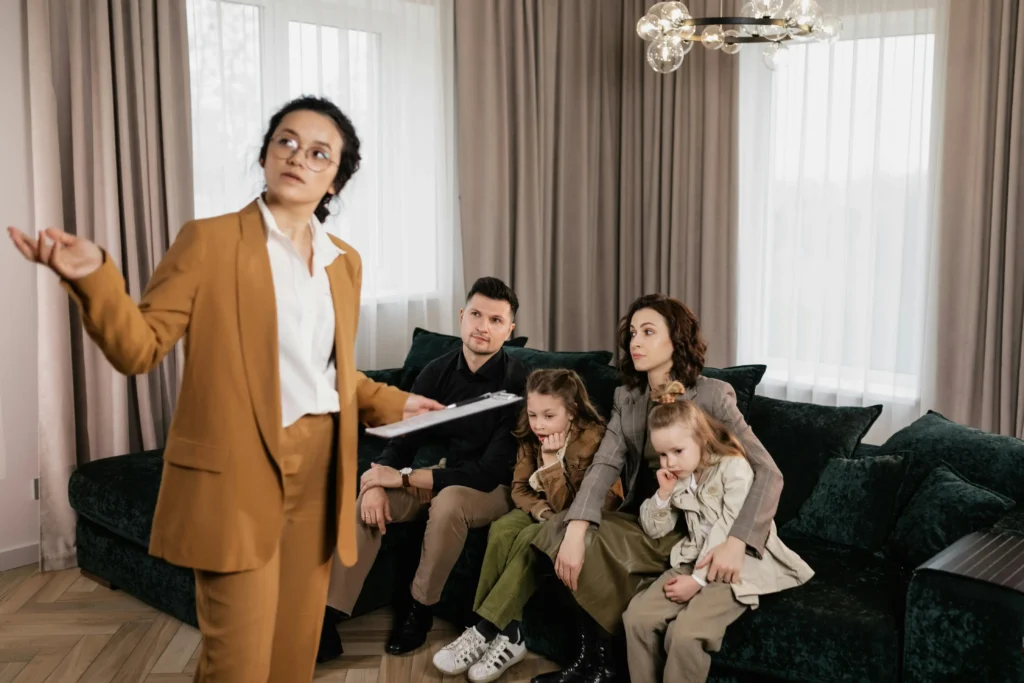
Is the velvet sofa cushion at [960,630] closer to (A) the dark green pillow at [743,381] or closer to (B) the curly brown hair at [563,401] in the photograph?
(A) the dark green pillow at [743,381]

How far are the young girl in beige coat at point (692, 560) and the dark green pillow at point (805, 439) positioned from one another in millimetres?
407

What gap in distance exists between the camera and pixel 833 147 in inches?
170

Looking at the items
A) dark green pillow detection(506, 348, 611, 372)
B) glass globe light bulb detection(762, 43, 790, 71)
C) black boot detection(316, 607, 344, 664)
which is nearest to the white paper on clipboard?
black boot detection(316, 607, 344, 664)

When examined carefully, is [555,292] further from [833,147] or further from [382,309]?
[833,147]

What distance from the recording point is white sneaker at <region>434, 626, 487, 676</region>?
2643 mm

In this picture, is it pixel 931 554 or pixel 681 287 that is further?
pixel 681 287

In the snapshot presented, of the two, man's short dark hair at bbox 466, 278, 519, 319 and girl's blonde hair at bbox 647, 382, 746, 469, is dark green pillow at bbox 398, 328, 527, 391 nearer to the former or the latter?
man's short dark hair at bbox 466, 278, 519, 319

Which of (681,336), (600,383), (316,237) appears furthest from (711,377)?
(316,237)

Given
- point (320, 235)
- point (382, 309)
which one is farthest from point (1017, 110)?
point (320, 235)

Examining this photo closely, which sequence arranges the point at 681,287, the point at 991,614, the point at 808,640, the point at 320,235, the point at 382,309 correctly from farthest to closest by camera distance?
1. the point at 681,287
2. the point at 382,309
3. the point at 808,640
4. the point at 991,614
5. the point at 320,235

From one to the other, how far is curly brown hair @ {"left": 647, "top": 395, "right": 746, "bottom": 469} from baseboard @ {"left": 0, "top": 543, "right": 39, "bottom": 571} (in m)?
2.43

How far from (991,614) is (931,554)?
444 mm

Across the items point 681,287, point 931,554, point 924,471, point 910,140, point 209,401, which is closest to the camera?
point 209,401

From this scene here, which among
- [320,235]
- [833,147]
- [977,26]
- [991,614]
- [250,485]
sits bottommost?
[991,614]
